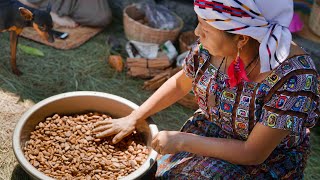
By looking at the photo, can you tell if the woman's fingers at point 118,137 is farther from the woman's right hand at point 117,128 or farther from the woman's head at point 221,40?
the woman's head at point 221,40

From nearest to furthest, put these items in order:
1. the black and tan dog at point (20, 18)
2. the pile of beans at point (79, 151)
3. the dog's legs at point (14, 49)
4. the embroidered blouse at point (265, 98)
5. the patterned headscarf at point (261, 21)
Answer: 1. the patterned headscarf at point (261, 21)
2. the embroidered blouse at point (265, 98)
3. the pile of beans at point (79, 151)
4. the black and tan dog at point (20, 18)
5. the dog's legs at point (14, 49)

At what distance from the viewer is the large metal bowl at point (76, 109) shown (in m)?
2.26

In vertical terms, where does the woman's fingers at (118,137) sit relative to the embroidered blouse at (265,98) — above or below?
below

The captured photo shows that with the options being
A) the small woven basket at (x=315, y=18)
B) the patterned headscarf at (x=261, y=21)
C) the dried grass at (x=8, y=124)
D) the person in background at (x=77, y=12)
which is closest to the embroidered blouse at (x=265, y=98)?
the patterned headscarf at (x=261, y=21)

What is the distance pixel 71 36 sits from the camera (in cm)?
426

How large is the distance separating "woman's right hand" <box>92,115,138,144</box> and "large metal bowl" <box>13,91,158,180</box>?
0.08 meters

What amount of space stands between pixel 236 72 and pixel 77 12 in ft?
9.50

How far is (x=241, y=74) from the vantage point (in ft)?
6.23

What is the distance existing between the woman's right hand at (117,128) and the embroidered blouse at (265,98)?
42cm

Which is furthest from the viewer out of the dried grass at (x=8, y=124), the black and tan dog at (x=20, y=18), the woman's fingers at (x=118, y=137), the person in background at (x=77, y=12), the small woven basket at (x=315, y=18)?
the person in background at (x=77, y=12)

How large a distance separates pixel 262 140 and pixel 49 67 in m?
2.40

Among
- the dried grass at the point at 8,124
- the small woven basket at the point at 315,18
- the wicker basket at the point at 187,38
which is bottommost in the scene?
the wicker basket at the point at 187,38

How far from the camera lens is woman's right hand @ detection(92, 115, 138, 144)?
236 centimetres

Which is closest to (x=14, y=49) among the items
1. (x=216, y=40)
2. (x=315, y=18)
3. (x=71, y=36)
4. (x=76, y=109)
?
(x=71, y=36)
